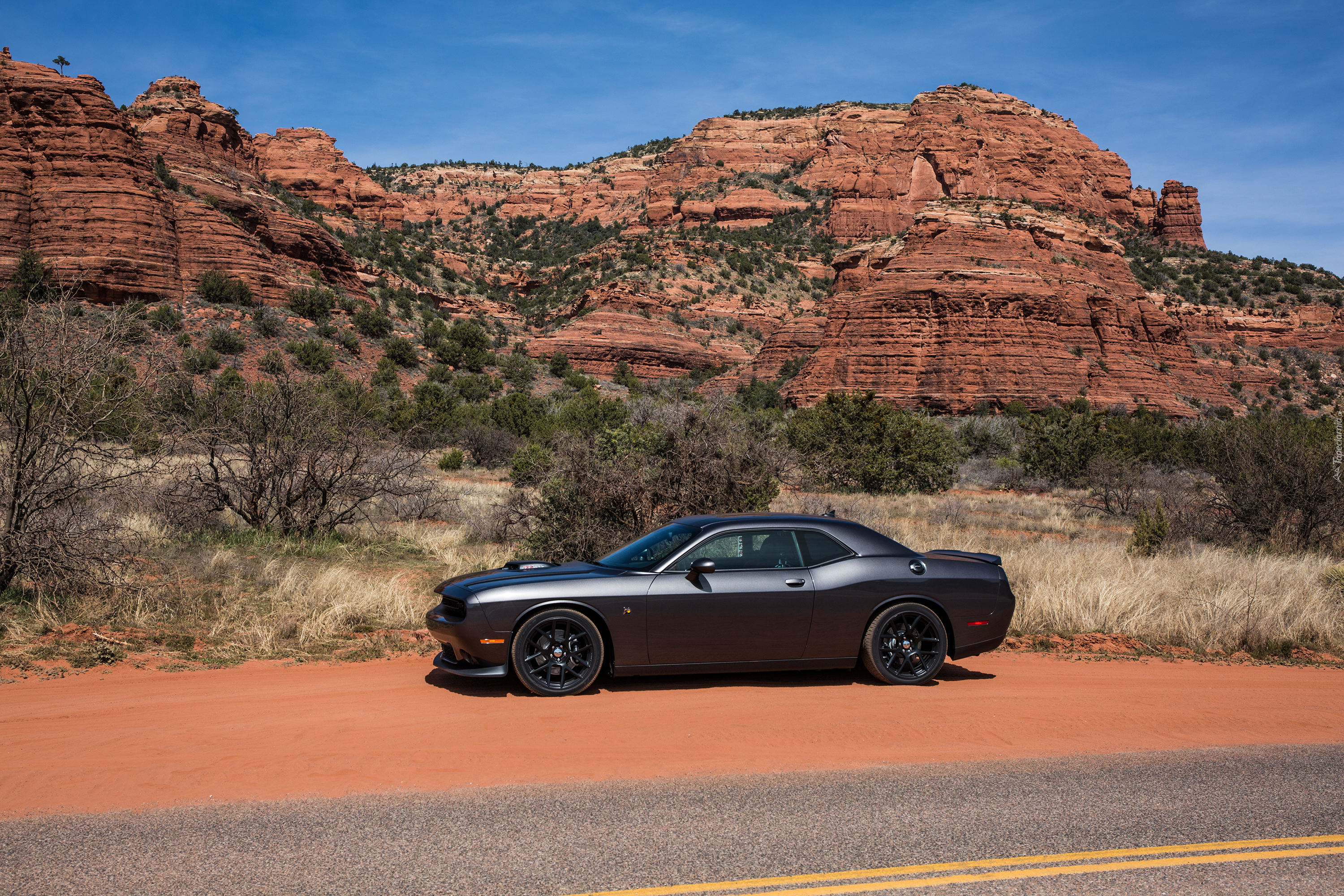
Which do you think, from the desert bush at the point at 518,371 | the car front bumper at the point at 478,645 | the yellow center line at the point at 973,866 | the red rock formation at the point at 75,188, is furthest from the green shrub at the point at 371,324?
the yellow center line at the point at 973,866

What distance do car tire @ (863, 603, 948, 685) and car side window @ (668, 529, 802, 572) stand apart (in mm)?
838

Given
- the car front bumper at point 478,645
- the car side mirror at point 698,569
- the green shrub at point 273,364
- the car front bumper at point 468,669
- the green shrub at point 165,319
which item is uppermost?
the green shrub at point 165,319

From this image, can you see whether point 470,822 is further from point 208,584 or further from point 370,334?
point 370,334

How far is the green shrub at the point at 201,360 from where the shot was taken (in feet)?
129

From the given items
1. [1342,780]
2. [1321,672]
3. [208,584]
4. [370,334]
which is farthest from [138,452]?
[370,334]

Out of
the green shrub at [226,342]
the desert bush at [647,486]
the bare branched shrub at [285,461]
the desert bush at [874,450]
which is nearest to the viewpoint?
the desert bush at [647,486]

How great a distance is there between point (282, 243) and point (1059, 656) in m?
57.9

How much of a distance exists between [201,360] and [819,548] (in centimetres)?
4206

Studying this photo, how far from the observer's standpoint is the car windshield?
6598mm

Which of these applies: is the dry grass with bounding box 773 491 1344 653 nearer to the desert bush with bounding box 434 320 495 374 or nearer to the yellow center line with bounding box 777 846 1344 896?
the yellow center line with bounding box 777 846 1344 896

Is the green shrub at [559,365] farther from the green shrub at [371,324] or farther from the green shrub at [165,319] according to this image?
the green shrub at [165,319]

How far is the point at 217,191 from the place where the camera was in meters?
53.3

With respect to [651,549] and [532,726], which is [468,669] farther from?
[651,549]

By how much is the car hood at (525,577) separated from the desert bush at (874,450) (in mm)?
17424
